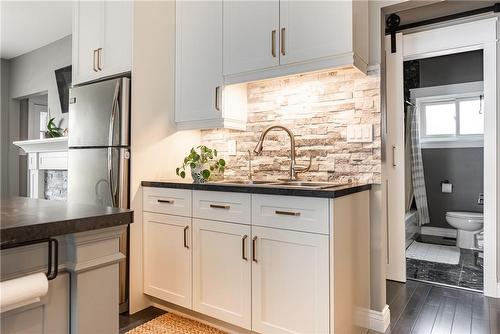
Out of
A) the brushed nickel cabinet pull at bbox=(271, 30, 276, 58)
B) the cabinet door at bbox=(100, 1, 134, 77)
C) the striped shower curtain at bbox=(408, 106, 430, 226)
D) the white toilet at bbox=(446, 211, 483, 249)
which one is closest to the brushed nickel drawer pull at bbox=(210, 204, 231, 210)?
the brushed nickel cabinet pull at bbox=(271, 30, 276, 58)

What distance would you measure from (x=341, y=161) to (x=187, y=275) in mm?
1324

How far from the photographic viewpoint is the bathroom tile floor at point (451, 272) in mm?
2967

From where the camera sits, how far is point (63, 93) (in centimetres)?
423

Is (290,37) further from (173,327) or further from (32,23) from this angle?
(32,23)

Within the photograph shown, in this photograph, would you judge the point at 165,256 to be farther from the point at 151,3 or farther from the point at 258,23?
the point at 151,3

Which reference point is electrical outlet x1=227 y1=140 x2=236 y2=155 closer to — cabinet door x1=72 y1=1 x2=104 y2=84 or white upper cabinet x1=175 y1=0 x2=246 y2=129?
white upper cabinet x1=175 y1=0 x2=246 y2=129

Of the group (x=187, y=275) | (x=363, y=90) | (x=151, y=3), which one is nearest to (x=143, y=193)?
(x=187, y=275)

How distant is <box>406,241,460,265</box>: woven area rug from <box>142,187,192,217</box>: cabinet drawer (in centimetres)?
287

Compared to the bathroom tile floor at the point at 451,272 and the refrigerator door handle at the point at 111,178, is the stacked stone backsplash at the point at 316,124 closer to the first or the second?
the refrigerator door handle at the point at 111,178

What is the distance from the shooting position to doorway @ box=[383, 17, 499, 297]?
2.68 m

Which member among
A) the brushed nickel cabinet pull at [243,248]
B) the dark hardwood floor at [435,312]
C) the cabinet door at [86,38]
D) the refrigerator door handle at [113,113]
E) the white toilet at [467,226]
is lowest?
the dark hardwood floor at [435,312]

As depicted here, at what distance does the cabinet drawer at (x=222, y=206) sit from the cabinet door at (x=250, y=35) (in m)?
0.92

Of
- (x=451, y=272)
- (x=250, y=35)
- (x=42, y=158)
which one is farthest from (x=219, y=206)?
(x=42, y=158)

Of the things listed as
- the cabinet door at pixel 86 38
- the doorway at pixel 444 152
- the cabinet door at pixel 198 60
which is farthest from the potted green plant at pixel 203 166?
the doorway at pixel 444 152
